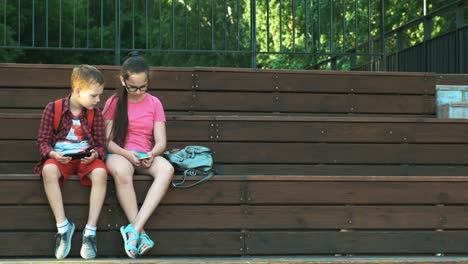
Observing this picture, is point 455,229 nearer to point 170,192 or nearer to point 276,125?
point 276,125

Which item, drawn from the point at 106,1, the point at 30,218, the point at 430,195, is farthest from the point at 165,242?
the point at 106,1

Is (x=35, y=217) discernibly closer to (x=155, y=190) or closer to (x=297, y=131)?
(x=155, y=190)

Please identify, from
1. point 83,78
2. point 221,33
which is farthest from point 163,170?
point 221,33

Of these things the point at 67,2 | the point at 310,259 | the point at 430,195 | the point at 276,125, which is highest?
the point at 67,2

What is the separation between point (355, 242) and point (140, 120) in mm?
1652

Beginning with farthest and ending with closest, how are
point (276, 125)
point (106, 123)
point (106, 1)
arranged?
point (106, 1) < point (276, 125) < point (106, 123)

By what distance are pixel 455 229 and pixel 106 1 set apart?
13.2 m

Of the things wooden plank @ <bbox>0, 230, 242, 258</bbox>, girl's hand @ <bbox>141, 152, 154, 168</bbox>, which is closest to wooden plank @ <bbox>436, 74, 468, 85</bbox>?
wooden plank @ <bbox>0, 230, 242, 258</bbox>

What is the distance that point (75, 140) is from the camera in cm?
478

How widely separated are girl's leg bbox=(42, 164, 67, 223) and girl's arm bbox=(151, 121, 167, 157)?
635mm

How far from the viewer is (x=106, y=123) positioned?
4.99 meters

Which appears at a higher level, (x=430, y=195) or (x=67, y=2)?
(x=67, y=2)

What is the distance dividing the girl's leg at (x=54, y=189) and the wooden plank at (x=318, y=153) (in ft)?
3.06

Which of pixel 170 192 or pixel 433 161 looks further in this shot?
pixel 433 161
